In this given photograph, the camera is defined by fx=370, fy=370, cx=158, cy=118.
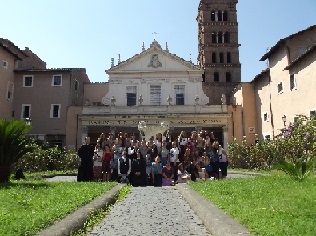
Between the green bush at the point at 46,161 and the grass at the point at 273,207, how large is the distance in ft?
46.9

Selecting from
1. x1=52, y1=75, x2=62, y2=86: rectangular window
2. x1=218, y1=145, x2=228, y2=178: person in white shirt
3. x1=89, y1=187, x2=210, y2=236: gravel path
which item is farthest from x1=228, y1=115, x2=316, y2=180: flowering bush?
x1=52, y1=75, x2=62, y2=86: rectangular window

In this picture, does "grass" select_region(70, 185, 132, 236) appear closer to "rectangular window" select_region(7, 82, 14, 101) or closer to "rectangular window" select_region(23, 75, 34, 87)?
"rectangular window" select_region(7, 82, 14, 101)

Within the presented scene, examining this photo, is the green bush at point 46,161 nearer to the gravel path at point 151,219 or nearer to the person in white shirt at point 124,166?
the person in white shirt at point 124,166

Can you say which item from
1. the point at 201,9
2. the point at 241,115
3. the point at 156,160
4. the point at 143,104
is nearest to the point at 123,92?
the point at 143,104

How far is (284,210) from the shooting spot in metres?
5.86

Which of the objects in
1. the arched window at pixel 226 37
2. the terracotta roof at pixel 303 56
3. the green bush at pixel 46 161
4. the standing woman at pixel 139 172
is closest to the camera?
the standing woman at pixel 139 172

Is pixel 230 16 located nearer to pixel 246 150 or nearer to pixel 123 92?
pixel 123 92

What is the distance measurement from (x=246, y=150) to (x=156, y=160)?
12.0 metres

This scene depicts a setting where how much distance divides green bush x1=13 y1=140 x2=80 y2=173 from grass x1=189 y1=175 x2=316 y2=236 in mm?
14299

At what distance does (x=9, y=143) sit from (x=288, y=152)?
40.7 ft

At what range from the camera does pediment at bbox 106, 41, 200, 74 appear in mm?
39062

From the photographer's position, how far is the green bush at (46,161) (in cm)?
2086

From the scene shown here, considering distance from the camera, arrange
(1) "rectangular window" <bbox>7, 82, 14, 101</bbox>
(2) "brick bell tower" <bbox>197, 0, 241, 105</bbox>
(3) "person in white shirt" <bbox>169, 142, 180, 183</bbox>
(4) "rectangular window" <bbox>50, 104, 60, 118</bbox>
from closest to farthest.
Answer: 1. (3) "person in white shirt" <bbox>169, 142, 180, 183</bbox>
2. (1) "rectangular window" <bbox>7, 82, 14, 101</bbox>
3. (4) "rectangular window" <bbox>50, 104, 60, 118</bbox>
4. (2) "brick bell tower" <bbox>197, 0, 241, 105</bbox>

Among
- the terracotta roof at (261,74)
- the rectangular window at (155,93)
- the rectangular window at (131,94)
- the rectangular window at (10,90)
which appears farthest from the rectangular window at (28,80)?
the terracotta roof at (261,74)
